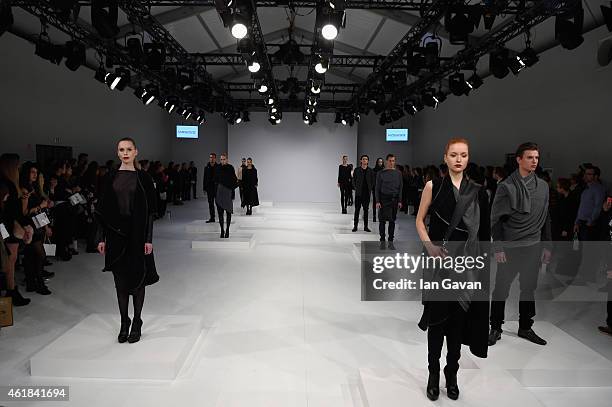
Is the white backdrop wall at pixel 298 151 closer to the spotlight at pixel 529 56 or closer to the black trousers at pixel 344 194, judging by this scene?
the black trousers at pixel 344 194

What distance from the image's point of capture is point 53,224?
21.7ft

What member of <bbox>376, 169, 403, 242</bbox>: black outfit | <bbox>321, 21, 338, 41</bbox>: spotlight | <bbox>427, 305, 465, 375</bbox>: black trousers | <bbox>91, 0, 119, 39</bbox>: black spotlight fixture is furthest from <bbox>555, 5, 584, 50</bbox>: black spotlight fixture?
<bbox>91, 0, 119, 39</bbox>: black spotlight fixture

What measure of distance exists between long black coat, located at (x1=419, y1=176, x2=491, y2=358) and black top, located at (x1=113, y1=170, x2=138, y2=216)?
6.77ft

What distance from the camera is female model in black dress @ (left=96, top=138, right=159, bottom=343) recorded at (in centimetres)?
334

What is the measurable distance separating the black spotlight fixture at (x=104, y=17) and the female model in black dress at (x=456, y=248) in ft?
17.7

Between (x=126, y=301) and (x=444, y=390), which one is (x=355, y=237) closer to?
(x=126, y=301)

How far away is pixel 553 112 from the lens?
9.68 metres

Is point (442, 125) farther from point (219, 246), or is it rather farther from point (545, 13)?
point (219, 246)

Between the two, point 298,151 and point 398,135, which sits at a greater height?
point 398,135

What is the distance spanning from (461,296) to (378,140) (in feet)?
61.3

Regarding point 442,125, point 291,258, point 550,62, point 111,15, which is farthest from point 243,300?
point 442,125

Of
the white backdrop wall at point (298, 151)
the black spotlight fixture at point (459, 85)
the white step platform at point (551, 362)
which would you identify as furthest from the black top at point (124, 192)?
the white backdrop wall at point (298, 151)

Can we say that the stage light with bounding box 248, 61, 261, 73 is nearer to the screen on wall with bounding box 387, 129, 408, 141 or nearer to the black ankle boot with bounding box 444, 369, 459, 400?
the black ankle boot with bounding box 444, 369, 459, 400

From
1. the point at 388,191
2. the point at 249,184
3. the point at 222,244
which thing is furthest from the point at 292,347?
the point at 249,184
